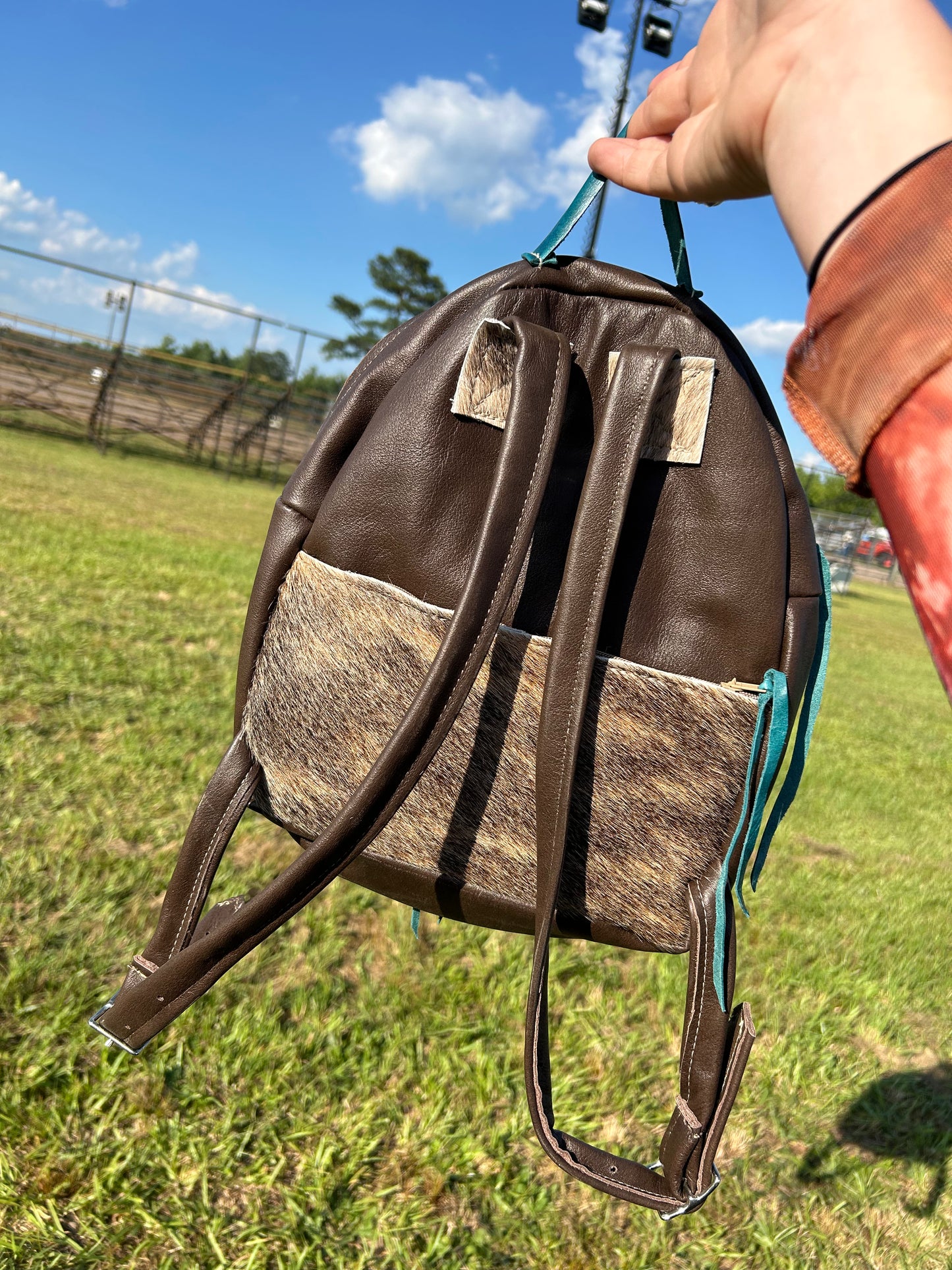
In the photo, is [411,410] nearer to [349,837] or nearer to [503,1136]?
[349,837]

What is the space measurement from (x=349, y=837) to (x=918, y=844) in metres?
3.59

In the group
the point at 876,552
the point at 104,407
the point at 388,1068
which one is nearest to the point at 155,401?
the point at 104,407

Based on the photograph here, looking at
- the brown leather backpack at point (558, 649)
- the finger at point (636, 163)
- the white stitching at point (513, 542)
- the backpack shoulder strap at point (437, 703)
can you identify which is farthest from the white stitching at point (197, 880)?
the finger at point (636, 163)

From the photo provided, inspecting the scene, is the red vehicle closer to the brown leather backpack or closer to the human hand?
the brown leather backpack

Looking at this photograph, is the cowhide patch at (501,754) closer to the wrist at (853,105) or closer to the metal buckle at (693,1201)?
the metal buckle at (693,1201)

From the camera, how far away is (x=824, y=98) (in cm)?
45

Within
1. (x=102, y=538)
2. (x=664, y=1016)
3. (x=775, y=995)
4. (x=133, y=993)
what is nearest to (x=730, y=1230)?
(x=664, y=1016)

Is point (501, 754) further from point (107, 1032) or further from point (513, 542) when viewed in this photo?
point (107, 1032)

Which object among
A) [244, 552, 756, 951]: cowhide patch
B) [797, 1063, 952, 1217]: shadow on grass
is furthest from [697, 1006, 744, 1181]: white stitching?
[797, 1063, 952, 1217]: shadow on grass

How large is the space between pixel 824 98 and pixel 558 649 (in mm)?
516

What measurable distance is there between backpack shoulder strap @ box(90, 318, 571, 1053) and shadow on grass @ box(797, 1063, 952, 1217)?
4.90 ft

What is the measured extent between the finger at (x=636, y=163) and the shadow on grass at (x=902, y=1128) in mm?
1876

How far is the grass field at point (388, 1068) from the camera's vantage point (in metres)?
1.46

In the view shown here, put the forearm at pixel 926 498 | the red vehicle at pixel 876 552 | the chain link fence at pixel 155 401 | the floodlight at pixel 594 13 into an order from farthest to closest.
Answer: the red vehicle at pixel 876 552, the chain link fence at pixel 155 401, the floodlight at pixel 594 13, the forearm at pixel 926 498
